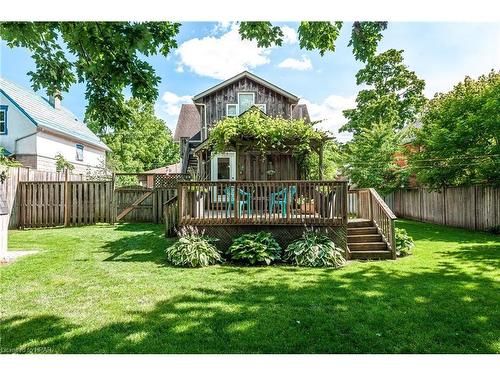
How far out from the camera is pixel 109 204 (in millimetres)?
9805

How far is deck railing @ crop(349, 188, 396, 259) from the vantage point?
590cm

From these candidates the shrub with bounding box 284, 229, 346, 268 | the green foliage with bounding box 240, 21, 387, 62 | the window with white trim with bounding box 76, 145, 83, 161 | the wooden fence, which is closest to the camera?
the green foliage with bounding box 240, 21, 387, 62

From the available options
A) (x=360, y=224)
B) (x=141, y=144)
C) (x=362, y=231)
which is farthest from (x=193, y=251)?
(x=141, y=144)

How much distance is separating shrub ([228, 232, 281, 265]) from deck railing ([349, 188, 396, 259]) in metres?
2.20

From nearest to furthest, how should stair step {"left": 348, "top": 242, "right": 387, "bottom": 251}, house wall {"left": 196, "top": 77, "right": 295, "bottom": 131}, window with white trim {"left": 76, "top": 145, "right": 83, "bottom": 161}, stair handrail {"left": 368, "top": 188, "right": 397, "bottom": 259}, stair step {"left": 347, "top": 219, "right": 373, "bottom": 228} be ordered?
stair handrail {"left": 368, "top": 188, "right": 397, "bottom": 259} < stair step {"left": 348, "top": 242, "right": 387, "bottom": 251} < stair step {"left": 347, "top": 219, "right": 373, "bottom": 228} < house wall {"left": 196, "top": 77, "right": 295, "bottom": 131} < window with white trim {"left": 76, "top": 145, "right": 83, "bottom": 161}

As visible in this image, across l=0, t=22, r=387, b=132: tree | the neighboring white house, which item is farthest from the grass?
the neighboring white house

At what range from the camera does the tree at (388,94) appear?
702 inches

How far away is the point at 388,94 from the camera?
18.4 metres

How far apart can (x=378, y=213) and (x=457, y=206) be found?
6.20 m

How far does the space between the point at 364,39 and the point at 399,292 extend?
322cm

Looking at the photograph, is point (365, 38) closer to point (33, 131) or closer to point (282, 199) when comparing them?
point (282, 199)

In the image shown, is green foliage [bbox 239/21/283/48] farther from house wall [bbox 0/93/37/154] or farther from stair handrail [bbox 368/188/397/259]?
house wall [bbox 0/93/37/154]
